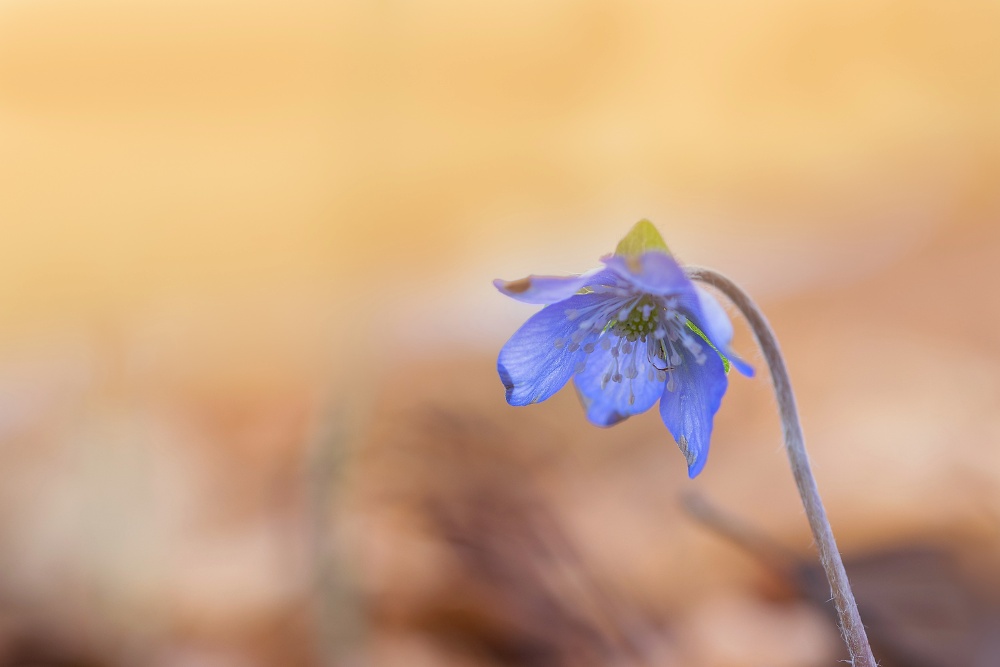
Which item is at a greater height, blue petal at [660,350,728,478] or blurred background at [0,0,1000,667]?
blurred background at [0,0,1000,667]

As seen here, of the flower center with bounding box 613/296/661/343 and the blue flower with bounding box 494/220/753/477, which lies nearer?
the blue flower with bounding box 494/220/753/477

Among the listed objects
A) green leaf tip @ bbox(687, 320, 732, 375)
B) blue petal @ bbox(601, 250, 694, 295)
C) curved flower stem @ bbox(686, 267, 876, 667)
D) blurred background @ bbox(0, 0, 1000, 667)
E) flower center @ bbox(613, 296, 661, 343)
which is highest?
blurred background @ bbox(0, 0, 1000, 667)

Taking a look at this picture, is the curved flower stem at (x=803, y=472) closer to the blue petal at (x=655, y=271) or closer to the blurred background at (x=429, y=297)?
the blue petal at (x=655, y=271)

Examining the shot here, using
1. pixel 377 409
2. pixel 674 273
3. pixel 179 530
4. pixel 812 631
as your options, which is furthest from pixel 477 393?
pixel 674 273

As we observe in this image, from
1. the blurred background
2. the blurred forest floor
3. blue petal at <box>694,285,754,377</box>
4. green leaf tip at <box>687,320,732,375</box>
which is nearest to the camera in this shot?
blue petal at <box>694,285,754,377</box>

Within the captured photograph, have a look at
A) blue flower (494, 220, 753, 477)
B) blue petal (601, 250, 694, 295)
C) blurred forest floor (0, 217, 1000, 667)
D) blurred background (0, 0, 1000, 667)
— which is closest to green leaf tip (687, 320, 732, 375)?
blue flower (494, 220, 753, 477)

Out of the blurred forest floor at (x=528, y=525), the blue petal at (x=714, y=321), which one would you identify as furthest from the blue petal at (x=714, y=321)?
the blurred forest floor at (x=528, y=525)

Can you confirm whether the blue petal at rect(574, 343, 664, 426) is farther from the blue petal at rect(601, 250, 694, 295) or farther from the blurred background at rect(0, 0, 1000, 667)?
the blurred background at rect(0, 0, 1000, 667)

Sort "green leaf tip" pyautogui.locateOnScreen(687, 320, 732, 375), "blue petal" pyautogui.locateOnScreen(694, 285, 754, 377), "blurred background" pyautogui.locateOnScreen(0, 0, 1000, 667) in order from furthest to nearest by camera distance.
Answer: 1. "blurred background" pyautogui.locateOnScreen(0, 0, 1000, 667)
2. "green leaf tip" pyautogui.locateOnScreen(687, 320, 732, 375)
3. "blue petal" pyautogui.locateOnScreen(694, 285, 754, 377)
